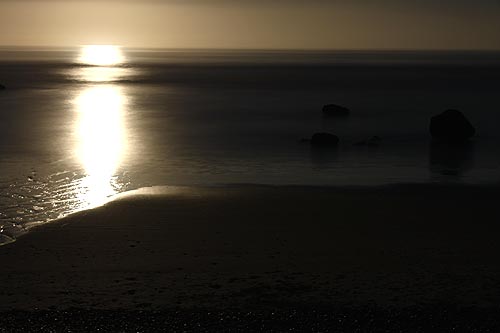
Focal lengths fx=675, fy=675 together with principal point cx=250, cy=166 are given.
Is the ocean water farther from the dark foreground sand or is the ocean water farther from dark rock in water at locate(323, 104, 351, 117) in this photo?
the dark foreground sand

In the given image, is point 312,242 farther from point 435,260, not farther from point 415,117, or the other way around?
point 415,117

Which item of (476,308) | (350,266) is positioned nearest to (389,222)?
(350,266)

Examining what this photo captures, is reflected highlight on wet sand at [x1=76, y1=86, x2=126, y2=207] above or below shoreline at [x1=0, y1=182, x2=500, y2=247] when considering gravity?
above

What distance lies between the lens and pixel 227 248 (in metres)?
12.2

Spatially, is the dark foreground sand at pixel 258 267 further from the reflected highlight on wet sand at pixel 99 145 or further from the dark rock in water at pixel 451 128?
the dark rock in water at pixel 451 128

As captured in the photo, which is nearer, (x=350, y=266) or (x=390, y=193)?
(x=350, y=266)

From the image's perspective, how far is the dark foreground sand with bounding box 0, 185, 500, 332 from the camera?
8.82 meters

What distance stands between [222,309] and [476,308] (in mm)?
3446

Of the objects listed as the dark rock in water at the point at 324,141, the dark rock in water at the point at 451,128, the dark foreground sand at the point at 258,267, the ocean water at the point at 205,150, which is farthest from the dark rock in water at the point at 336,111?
the dark foreground sand at the point at 258,267

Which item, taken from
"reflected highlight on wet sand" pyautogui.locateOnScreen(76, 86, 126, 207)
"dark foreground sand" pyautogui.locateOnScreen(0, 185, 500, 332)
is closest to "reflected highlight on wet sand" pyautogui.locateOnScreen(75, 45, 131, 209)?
"reflected highlight on wet sand" pyautogui.locateOnScreen(76, 86, 126, 207)

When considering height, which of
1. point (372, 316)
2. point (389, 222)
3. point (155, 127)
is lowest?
point (372, 316)

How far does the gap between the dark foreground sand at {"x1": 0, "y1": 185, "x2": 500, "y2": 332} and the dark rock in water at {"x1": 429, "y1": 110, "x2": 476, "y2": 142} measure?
15400 millimetres

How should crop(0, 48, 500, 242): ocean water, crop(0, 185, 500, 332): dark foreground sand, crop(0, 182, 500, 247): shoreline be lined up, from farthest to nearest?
crop(0, 48, 500, 242): ocean water < crop(0, 182, 500, 247): shoreline < crop(0, 185, 500, 332): dark foreground sand

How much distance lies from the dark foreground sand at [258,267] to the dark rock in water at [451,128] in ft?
50.5
